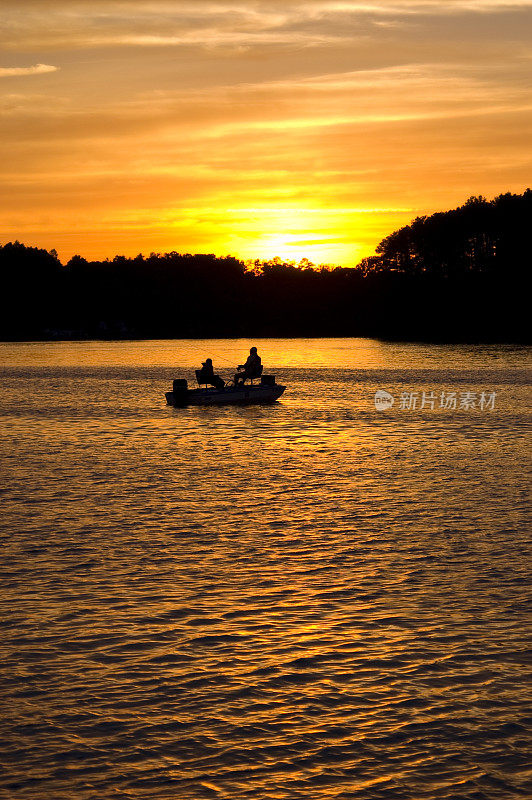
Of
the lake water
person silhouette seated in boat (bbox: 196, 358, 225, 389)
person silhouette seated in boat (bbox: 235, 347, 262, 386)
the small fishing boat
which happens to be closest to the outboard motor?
the small fishing boat

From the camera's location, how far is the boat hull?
45.6 meters

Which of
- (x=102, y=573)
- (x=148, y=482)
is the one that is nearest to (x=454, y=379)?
(x=148, y=482)

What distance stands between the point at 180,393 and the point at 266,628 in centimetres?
3327

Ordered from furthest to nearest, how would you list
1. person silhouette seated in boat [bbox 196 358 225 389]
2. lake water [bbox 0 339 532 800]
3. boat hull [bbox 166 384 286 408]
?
person silhouette seated in boat [bbox 196 358 225 389] < boat hull [bbox 166 384 286 408] < lake water [bbox 0 339 532 800]

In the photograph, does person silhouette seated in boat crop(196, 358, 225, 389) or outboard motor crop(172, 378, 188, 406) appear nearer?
outboard motor crop(172, 378, 188, 406)

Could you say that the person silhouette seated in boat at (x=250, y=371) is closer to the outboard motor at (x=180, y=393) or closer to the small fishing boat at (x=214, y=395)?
the small fishing boat at (x=214, y=395)

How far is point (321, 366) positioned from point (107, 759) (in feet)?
282

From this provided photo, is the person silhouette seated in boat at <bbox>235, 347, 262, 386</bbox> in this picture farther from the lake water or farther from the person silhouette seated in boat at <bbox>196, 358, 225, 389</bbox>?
the lake water

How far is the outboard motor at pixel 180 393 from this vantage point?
44969 millimetres

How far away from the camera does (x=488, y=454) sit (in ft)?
99.5

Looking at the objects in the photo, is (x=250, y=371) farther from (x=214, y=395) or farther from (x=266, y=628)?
(x=266, y=628)

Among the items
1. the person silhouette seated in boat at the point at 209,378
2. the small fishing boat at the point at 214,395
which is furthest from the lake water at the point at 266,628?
the person silhouette seated in boat at the point at 209,378

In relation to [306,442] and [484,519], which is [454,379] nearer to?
[306,442]

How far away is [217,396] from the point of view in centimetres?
4572
